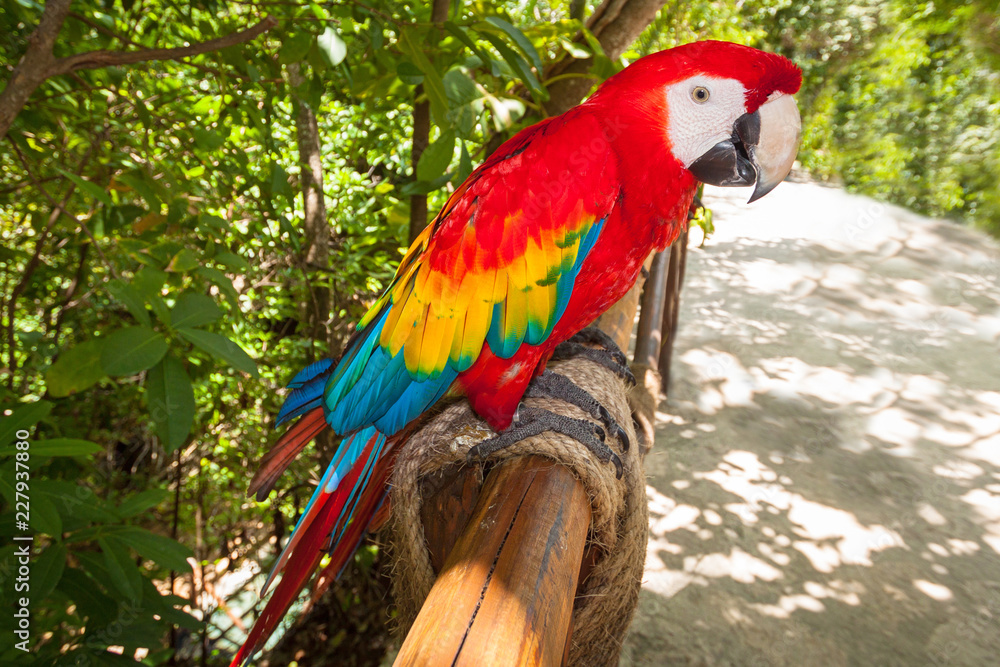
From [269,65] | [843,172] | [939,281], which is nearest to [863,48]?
[843,172]

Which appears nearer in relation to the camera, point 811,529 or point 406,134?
point 406,134

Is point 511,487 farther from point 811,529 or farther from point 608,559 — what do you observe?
point 811,529

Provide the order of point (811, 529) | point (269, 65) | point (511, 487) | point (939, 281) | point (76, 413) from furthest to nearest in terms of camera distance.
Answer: point (939, 281)
point (811, 529)
point (76, 413)
point (269, 65)
point (511, 487)

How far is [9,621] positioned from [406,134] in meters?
2.27

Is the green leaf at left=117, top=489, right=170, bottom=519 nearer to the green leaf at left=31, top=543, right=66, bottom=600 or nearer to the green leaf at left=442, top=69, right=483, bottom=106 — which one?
the green leaf at left=31, top=543, right=66, bottom=600

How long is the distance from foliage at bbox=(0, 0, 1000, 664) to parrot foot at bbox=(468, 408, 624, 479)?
440 mm

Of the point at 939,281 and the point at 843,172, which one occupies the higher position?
the point at 843,172

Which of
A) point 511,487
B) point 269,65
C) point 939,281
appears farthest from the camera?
point 939,281

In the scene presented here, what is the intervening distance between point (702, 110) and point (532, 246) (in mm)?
379

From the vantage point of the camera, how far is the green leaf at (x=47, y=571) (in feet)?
3.07

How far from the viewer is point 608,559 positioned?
0.88 m

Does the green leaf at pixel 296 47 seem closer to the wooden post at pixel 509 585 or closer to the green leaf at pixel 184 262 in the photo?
the green leaf at pixel 184 262

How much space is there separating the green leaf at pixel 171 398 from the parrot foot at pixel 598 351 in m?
0.80

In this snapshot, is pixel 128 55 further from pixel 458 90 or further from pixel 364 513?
pixel 364 513
